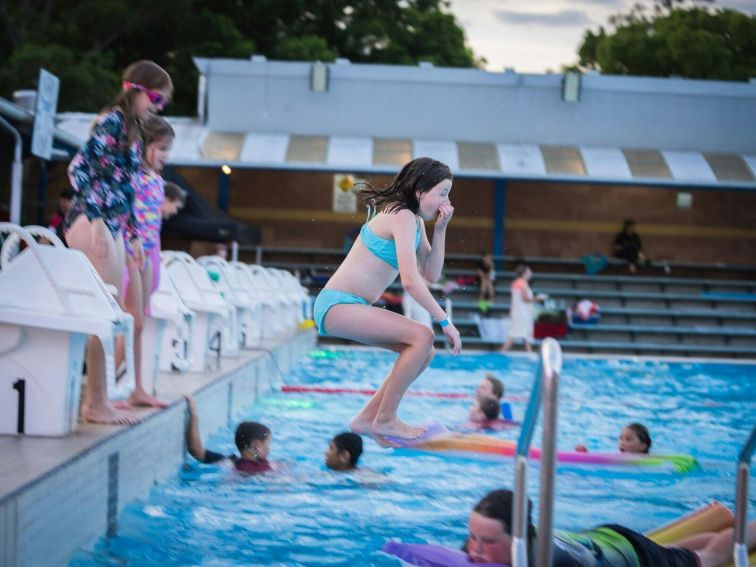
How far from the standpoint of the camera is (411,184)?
16.0ft

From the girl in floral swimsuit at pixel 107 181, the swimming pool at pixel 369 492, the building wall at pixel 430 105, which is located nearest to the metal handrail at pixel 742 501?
the swimming pool at pixel 369 492

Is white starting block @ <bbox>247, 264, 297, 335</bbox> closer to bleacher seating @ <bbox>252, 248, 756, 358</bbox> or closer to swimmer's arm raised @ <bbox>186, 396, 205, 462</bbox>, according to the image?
bleacher seating @ <bbox>252, 248, 756, 358</bbox>

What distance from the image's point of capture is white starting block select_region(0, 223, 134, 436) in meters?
4.77

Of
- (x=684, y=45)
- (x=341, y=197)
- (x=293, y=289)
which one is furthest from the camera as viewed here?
(x=684, y=45)

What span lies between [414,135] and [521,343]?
556 centimetres

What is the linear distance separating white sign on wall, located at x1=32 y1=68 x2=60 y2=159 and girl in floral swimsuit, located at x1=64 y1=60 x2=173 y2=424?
3.79 metres

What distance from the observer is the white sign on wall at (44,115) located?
8.86 meters

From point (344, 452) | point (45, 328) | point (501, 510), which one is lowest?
point (344, 452)

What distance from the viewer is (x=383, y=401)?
16.6 ft

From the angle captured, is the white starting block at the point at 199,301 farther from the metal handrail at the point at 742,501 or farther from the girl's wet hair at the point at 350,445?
the metal handrail at the point at 742,501

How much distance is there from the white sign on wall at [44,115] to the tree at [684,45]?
105ft

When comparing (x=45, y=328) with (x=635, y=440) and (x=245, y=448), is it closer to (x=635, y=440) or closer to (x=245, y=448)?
(x=245, y=448)

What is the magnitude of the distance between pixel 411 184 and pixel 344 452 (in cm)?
218

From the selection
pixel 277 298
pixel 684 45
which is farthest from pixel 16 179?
pixel 684 45
